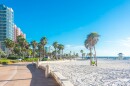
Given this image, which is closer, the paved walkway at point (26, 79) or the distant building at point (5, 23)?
the paved walkway at point (26, 79)

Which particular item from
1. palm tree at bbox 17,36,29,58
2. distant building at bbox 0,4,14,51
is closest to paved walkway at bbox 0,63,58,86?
palm tree at bbox 17,36,29,58

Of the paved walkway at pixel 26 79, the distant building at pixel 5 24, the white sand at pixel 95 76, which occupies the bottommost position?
the white sand at pixel 95 76

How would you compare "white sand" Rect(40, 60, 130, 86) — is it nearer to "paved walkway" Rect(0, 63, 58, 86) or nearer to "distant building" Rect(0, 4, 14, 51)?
"paved walkway" Rect(0, 63, 58, 86)

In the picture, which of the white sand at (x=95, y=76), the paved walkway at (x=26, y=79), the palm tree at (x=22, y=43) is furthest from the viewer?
the palm tree at (x=22, y=43)

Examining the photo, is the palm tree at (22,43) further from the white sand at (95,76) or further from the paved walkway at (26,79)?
the paved walkway at (26,79)

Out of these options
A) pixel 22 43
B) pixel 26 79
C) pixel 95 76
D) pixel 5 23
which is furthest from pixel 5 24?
pixel 26 79

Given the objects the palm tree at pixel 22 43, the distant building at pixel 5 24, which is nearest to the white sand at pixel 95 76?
the palm tree at pixel 22 43

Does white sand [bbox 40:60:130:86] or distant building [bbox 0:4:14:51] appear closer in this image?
Answer: white sand [bbox 40:60:130:86]

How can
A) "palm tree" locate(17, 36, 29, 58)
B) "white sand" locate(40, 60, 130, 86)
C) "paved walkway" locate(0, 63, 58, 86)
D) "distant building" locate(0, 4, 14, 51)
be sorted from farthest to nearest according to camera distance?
"distant building" locate(0, 4, 14, 51) < "palm tree" locate(17, 36, 29, 58) < "white sand" locate(40, 60, 130, 86) < "paved walkway" locate(0, 63, 58, 86)

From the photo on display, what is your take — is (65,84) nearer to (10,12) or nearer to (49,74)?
(49,74)

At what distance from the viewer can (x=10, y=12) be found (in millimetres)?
158125

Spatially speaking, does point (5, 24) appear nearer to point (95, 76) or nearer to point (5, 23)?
Result: point (5, 23)

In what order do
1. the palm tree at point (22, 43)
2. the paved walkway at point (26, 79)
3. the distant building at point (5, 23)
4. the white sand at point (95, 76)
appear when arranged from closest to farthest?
1. the paved walkway at point (26, 79)
2. the white sand at point (95, 76)
3. the palm tree at point (22, 43)
4. the distant building at point (5, 23)

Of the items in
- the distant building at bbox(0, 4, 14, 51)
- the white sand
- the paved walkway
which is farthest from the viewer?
the distant building at bbox(0, 4, 14, 51)
